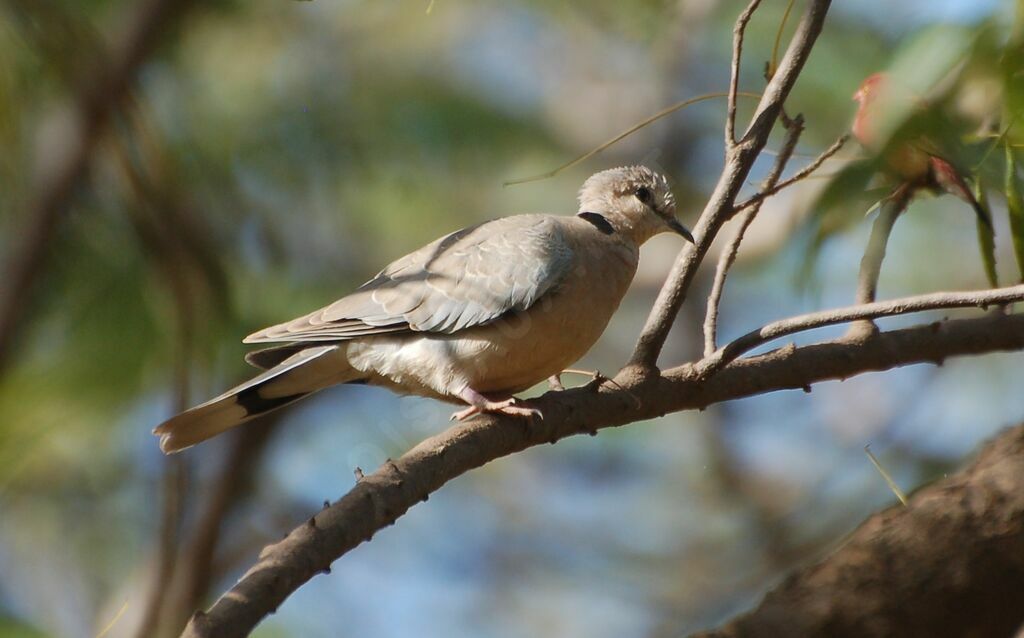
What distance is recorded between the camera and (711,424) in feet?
22.0

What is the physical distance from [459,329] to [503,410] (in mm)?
470

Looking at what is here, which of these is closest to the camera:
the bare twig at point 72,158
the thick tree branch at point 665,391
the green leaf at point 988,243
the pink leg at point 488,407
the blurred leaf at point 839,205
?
the blurred leaf at point 839,205

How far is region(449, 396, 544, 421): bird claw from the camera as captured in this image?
2676 millimetres

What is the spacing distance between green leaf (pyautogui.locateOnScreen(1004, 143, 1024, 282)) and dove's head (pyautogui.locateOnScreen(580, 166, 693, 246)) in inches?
49.4

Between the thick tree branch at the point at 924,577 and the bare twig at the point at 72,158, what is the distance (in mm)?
1971

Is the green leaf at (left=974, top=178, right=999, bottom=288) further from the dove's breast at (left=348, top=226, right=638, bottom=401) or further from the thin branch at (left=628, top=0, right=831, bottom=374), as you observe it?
the dove's breast at (left=348, top=226, right=638, bottom=401)

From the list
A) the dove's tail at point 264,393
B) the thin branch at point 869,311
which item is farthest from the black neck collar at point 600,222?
the thin branch at point 869,311

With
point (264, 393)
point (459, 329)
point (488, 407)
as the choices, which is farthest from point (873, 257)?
point (264, 393)

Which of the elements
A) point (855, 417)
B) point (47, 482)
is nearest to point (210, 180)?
point (47, 482)

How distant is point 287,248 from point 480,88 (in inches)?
81.3

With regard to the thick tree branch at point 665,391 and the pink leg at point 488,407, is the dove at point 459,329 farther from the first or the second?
the thick tree branch at point 665,391

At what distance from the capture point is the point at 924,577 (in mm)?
2488

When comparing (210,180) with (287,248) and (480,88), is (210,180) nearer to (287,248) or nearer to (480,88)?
(287,248)

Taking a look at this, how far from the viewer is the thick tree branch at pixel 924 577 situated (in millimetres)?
2404
